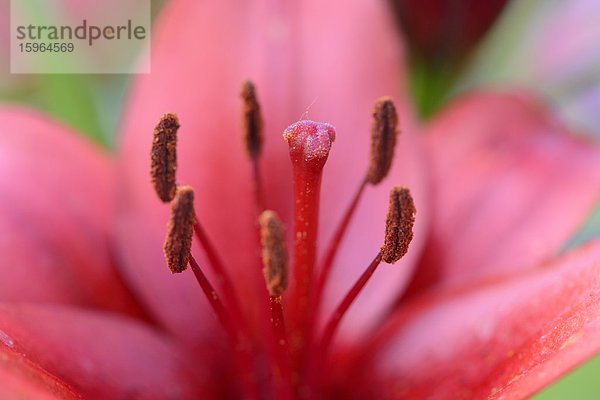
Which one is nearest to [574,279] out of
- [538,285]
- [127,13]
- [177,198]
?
[538,285]

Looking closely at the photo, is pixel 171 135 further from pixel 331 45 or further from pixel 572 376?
pixel 572 376

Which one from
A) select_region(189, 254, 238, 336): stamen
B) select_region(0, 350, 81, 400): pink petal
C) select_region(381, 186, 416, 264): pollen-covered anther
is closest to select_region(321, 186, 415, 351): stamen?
select_region(381, 186, 416, 264): pollen-covered anther

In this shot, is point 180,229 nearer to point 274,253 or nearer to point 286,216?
point 274,253

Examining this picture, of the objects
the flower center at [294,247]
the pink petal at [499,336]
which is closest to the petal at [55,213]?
the flower center at [294,247]

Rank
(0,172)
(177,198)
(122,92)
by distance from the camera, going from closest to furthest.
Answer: (177,198)
(0,172)
(122,92)

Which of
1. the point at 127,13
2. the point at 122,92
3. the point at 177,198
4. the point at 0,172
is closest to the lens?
the point at 177,198

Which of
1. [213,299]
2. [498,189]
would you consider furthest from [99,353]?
[498,189]
